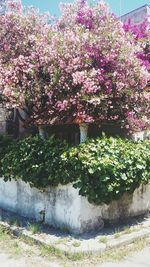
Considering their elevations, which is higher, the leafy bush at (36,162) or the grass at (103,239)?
the leafy bush at (36,162)

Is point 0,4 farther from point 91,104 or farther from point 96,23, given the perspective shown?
point 91,104

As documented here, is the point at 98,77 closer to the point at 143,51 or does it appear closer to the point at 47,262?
the point at 143,51

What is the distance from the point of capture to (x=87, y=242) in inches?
245

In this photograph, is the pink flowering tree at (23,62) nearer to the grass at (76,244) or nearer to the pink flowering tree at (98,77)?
the pink flowering tree at (98,77)

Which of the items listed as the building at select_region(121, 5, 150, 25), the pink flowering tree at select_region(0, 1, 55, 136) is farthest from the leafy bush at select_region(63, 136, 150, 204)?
the building at select_region(121, 5, 150, 25)

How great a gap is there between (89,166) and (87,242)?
1298 millimetres

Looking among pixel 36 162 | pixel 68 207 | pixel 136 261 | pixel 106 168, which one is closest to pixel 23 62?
pixel 36 162

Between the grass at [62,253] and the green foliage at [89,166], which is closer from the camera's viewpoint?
the grass at [62,253]

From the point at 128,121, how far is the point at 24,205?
292 cm

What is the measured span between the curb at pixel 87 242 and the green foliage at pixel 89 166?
0.73 m

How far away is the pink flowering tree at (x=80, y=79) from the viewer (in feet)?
24.7

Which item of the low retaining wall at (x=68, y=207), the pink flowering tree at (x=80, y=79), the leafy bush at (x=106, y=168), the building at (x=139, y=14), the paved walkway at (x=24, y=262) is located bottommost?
the paved walkway at (x=24, y=262)

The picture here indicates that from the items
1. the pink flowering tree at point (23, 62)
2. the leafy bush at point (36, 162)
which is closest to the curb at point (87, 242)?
the leafy bush at point (36, 162)

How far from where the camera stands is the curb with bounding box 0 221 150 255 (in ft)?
19.3
